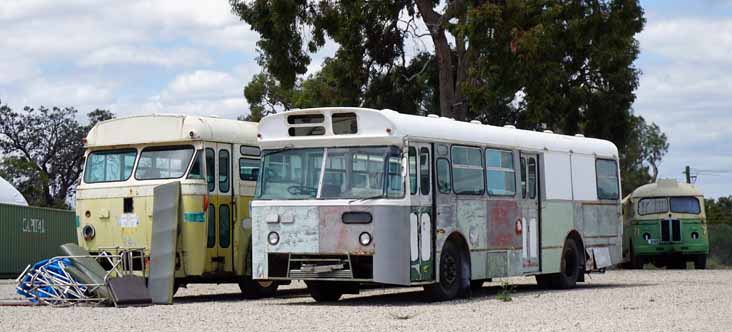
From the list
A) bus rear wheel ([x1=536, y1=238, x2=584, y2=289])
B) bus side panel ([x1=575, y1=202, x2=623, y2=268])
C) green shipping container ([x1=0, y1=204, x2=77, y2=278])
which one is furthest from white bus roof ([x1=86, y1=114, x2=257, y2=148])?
green shipping container ([x1=0, y1=204, x2=77, y2=278])

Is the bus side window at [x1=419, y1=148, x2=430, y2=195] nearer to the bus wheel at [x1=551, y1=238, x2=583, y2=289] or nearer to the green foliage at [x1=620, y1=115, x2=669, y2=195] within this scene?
the bus wheel at [x1=551, y1=238, x2=583, y2=289]

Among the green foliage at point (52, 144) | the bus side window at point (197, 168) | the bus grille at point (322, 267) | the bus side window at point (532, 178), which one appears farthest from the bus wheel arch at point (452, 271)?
the green foliage at point (52, 144)

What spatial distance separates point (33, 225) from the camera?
42.0m

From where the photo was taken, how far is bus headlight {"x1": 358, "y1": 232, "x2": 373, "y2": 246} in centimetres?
1828

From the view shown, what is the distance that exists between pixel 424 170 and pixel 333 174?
1342 mm

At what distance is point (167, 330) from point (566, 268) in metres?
10.8

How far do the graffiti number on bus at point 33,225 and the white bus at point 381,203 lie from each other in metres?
23.7

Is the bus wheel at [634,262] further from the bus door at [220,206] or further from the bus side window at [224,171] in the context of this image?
the bus side window at [224,171]

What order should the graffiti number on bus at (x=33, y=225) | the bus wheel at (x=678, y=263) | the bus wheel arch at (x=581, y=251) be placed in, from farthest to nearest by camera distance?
the graffiti number on bus at (x=33, y=225) → the bus wheel at (x=678, y=263) → the bus wheel arch at (x=581, y=251)

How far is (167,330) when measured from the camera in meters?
14.5

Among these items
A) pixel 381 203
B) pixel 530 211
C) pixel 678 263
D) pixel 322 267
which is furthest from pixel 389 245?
pixel 678 263

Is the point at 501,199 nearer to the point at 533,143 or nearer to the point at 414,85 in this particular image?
the point at 533,143

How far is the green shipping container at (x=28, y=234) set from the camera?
40.8 m

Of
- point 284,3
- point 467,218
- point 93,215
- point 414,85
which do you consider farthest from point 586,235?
point 414,85
